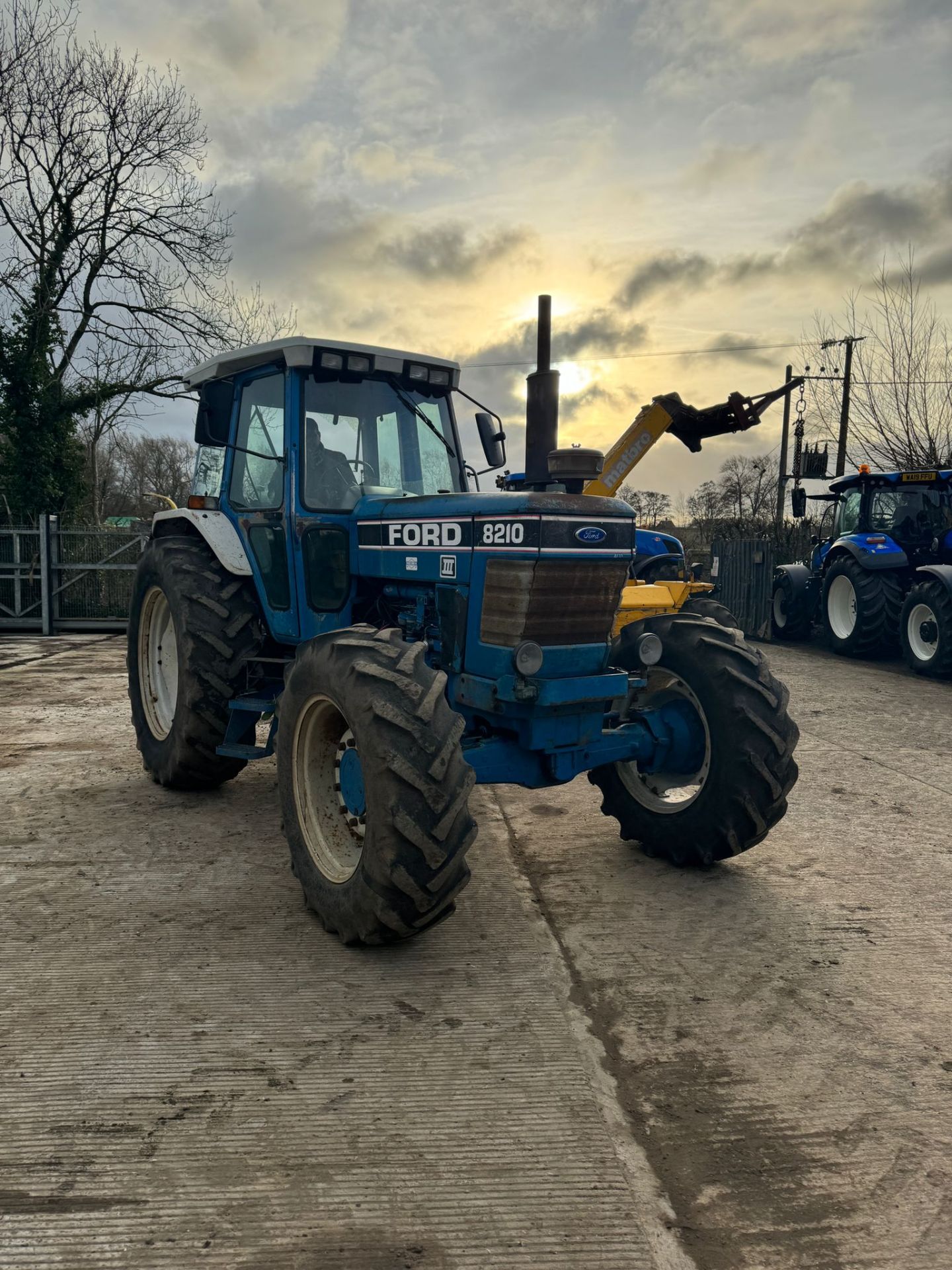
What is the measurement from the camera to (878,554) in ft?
36.2

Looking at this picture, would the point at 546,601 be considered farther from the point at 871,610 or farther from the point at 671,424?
the point at 871,610

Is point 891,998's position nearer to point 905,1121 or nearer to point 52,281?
point 905,1121

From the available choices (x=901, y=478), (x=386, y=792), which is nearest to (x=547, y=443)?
(x=386, y=792)

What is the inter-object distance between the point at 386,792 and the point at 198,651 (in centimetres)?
206

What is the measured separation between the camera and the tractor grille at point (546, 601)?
324cm

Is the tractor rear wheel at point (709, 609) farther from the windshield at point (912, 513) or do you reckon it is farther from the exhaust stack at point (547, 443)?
the windshield at point (912, 513)

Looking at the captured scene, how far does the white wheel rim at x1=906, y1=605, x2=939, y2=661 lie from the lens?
10.2m

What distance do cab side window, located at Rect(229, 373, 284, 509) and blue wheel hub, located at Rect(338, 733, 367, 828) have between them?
1.50 m

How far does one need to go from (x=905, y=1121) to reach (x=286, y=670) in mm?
2472

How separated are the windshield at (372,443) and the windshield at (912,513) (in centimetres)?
914

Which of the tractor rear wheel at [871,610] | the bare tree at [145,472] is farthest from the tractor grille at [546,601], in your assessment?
the bare tree at [145,472]

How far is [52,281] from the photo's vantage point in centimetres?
1639

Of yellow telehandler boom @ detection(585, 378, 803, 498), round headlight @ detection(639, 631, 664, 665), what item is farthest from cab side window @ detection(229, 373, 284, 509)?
yellow telehandler boom @ detection(585, 378, 803, 498)

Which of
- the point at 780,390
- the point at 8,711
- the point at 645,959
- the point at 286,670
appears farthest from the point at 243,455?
the point at 780,390
